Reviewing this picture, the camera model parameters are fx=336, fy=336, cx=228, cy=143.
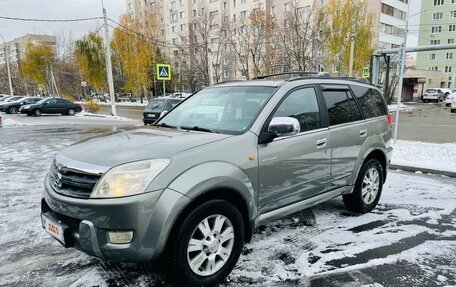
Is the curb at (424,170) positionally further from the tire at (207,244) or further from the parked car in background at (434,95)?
the parked car in background at (434,95)

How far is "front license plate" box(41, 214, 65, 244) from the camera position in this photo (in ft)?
8.88

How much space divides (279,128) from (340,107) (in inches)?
60.5

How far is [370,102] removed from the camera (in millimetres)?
4922

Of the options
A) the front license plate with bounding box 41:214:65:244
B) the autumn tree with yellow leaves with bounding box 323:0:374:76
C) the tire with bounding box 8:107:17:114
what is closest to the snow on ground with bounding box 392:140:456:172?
the front license plate with bounding box 41:214:65:244

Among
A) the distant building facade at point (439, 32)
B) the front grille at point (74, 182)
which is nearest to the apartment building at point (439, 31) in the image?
the distant building facade at point (439, 32)

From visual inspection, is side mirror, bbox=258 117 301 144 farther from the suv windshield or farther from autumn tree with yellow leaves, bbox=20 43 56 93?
autumn tree with yellow leaves, bbox=20 43 56 93

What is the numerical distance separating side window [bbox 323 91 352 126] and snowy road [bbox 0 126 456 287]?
4.51 ft

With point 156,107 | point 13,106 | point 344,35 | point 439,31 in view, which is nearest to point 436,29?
point 439,31

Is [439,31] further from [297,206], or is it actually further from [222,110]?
[222,110]

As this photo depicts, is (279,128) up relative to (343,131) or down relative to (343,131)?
up

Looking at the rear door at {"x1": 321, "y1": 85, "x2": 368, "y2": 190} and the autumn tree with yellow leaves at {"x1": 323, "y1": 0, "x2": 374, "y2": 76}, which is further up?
the autumn tree with yellow leaves at {"x1": 323, "y1": 0, "x2": 374, "y2": 76}

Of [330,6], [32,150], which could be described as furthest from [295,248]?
[330,6]

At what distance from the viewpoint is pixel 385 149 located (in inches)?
196

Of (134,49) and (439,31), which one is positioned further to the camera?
(439,31)
